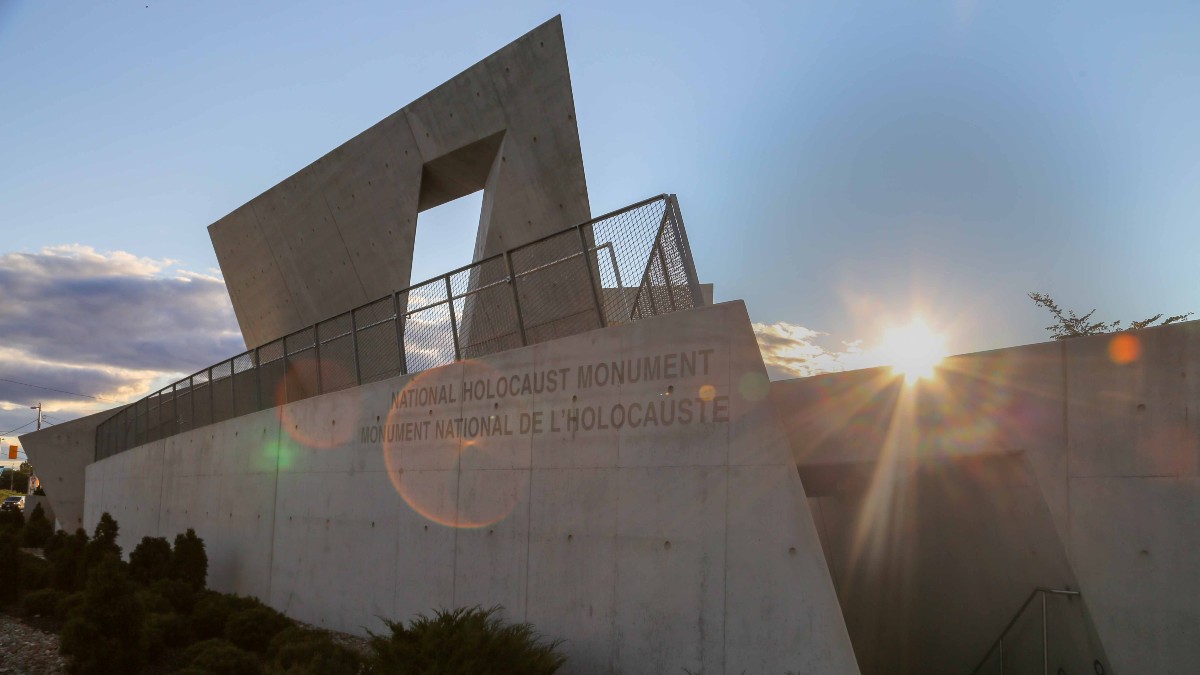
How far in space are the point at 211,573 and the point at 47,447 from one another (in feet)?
87.7

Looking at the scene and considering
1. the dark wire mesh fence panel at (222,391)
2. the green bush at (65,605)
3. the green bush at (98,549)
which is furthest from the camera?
the dark wire mesh fence panel at (222,391)

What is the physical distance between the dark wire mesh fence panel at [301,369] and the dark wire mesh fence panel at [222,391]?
3.42 metres

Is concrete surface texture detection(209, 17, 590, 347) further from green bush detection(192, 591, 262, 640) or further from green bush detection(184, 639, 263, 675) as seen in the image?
green bush detection(184, 639, 263, 675)

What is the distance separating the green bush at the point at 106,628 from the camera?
11.2 meters

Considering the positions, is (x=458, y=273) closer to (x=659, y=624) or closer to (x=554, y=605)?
(x=554, y=605)

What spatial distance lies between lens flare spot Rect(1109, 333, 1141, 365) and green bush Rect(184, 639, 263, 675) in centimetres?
925

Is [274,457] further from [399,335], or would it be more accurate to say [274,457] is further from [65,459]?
[65,459]

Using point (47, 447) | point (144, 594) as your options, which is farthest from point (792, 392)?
point (47, 447)

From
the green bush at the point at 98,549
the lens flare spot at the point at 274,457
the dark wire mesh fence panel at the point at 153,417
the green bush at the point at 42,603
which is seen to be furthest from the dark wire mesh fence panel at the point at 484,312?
the dark wire mesh fence panel at the point at 153,417

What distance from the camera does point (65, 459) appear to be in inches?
1563

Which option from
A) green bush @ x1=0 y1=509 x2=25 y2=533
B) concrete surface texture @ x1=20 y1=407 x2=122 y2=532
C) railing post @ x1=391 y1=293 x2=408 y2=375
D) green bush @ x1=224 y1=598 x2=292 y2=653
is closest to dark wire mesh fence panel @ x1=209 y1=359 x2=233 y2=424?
railing post @ x1=391 y1=293 x2=408 y2=375

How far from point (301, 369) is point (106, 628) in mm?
6539

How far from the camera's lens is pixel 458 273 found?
1285cm

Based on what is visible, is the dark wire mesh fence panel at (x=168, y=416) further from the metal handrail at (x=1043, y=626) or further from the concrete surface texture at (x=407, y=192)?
the metal handrail at (x=1043, y=626)
